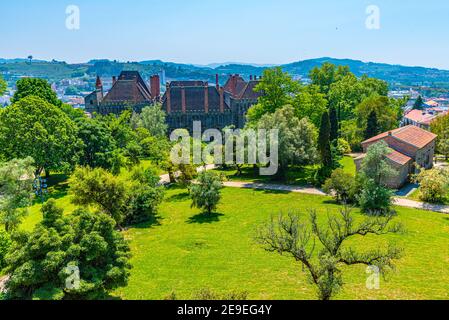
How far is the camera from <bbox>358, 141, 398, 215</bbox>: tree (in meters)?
35.5

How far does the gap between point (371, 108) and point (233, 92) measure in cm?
3101

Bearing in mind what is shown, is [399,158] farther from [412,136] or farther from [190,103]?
[190,103]

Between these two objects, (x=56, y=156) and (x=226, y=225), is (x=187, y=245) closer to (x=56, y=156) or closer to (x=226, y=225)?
(x=226, y=225)

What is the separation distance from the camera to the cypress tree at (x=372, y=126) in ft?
211

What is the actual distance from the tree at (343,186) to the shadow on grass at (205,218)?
39.7 feet

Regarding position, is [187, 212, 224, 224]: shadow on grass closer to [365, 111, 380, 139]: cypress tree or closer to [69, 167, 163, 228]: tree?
[69, 167, 163, 228]: tree

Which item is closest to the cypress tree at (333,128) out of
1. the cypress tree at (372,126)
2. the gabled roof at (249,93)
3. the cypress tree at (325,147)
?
the cypress tree at (372,126)

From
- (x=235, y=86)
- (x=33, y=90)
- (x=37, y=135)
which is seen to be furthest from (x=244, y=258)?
(x=235, y=86)

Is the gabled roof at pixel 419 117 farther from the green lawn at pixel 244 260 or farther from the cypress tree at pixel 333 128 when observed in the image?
the green lawn at pixel 244 260

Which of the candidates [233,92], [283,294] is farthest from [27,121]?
[233,92]

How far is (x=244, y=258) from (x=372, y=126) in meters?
45.7

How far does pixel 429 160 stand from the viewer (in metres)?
54.8

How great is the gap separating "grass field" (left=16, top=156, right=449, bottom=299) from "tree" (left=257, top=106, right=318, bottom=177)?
7.55m

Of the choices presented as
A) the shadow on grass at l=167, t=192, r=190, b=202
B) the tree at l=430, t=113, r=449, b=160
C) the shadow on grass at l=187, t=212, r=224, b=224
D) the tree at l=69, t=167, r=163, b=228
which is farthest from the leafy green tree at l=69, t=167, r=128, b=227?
the tree at l=430, t=113, r=449, b=160
